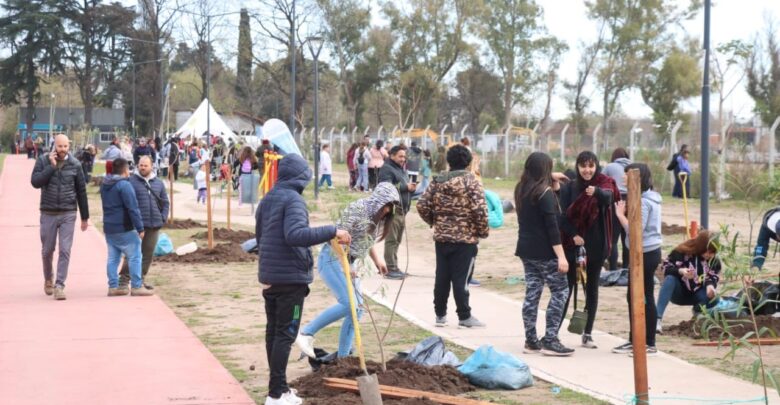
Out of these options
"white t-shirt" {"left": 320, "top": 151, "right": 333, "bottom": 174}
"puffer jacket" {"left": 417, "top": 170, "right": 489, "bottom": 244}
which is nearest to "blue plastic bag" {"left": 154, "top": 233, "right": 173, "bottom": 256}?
"puffer jacket" {"left": 417, "top": 170, "right": 489, "bottom": 244}

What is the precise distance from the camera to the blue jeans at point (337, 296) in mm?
7832

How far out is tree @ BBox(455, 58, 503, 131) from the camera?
7775 cm

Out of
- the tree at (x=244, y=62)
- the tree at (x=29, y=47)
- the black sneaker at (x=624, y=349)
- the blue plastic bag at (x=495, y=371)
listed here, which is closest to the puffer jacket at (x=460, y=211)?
the black sneaker at (x=624, y=349)

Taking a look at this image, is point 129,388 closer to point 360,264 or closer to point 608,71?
point 360,264

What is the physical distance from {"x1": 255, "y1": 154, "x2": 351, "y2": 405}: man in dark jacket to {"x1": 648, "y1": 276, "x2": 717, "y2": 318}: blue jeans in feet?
13.8

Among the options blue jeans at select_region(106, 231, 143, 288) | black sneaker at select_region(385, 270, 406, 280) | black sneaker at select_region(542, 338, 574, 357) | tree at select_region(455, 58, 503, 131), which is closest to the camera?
black sneaker at select_region(542, 338, 574, 357)

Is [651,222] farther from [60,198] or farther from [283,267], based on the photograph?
[60,198]

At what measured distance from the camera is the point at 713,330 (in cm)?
968

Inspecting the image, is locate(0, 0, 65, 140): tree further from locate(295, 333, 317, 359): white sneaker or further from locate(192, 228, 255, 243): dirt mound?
locate(295, 333, 317, 359): white sneaker

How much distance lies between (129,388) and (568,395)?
2.97 meters

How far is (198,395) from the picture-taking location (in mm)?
7375

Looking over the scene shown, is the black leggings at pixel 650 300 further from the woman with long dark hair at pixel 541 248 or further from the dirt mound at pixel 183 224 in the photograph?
the dirt mound at pixel 183 224

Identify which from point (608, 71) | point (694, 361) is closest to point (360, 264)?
point (694, 361)

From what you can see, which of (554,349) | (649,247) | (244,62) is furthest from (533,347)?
(244,62)
